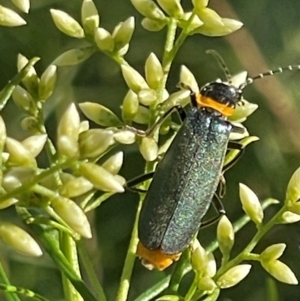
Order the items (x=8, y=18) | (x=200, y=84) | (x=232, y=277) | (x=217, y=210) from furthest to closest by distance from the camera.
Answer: (x=200, y=84) < (x=217, y=210) < (x=232, y=277) < (x=8, y=18)

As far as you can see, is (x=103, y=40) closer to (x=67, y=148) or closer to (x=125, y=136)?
(x=125, y=136)

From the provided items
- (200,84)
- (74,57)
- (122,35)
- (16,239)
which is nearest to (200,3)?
(122,35)

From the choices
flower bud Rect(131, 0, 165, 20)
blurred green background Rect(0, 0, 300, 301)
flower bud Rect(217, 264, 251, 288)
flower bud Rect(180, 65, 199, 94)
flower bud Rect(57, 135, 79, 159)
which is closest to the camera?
flower bud Rect(57, 135, 79, 159)

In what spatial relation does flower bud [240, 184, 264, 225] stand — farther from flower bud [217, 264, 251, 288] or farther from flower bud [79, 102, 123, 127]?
flower bud [79, 102, 123, 127]

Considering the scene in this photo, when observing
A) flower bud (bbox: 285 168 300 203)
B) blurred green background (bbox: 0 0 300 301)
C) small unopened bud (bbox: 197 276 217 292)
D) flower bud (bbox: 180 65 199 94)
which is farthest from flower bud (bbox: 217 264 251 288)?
blurred green background (bbox: 0 0 300 301)

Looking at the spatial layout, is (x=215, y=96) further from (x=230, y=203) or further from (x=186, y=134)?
(x=230, y=203)

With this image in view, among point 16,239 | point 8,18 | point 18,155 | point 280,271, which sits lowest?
point 280,271

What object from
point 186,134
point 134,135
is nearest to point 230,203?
point 186,134
